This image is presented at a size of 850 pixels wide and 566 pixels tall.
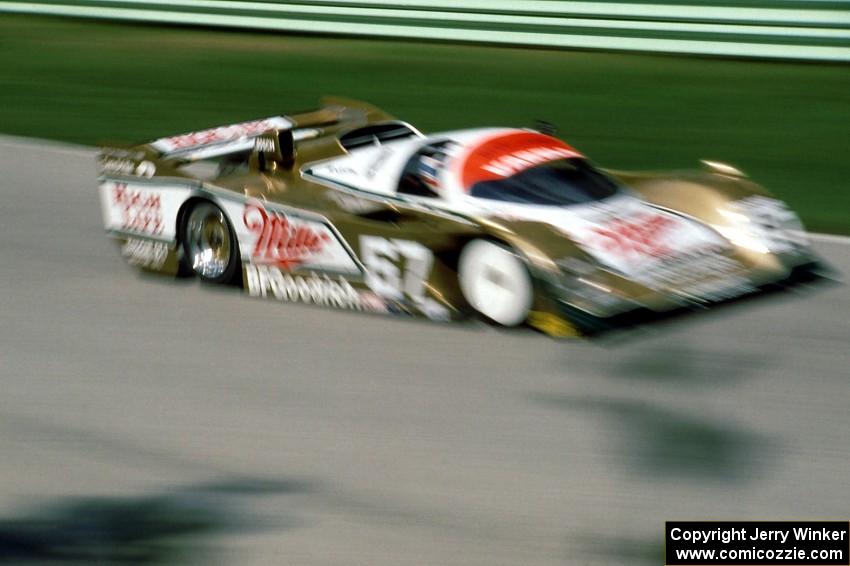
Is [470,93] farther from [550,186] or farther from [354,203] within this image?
[550,186]

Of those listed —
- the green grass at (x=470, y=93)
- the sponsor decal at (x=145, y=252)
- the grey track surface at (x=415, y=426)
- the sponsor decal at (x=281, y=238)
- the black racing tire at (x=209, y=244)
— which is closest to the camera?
the grey track surface at (x=415, y=426)

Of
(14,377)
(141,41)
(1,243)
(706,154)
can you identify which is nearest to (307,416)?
(14,377)

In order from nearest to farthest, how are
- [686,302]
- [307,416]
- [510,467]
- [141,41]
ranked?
[510,467]
[307,416]
[686,302]
[141,41]

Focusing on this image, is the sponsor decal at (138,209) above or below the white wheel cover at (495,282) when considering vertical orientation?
above

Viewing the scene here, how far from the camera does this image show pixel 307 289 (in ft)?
23.9

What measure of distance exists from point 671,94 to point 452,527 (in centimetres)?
815

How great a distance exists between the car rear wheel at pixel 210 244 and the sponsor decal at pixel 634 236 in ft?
7.17

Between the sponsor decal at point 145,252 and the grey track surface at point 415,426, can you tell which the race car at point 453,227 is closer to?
the sponsor decal at point 145,252

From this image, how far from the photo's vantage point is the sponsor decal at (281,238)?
720 cm

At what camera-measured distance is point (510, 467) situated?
5086 mm

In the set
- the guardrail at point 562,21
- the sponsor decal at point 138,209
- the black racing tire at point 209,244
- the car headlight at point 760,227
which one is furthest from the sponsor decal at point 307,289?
the guardrail at point 562,21

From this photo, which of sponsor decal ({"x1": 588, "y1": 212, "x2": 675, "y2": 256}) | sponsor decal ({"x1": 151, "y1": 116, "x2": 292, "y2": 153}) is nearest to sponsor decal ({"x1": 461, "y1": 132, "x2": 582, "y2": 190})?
sponsor decal ({"x1": 588, "y1": 212, "x2": 675, "y2": 256})

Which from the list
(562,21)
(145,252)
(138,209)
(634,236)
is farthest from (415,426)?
(562,21)

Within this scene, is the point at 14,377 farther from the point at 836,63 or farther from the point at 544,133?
the point at 836,63
